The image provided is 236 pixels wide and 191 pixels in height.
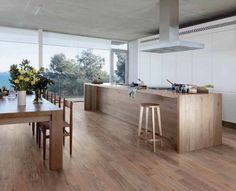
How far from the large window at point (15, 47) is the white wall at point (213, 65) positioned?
15.7 feet

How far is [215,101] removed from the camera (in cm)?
366

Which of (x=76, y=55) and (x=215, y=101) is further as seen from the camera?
(x=76, y=55)

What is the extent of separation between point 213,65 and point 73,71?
217 inches

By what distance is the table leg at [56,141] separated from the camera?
105 inches

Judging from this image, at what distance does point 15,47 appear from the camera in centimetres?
788

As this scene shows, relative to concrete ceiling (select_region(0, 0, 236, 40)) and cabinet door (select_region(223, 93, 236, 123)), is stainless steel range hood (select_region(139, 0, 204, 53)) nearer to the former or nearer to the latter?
A: concrete ceiling (select_region(0, 0, 236, 40))

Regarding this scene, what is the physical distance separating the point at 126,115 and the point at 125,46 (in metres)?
5.40

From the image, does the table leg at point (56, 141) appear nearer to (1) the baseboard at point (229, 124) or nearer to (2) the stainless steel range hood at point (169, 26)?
(2) the stainless steel range hood at point (169, 26)

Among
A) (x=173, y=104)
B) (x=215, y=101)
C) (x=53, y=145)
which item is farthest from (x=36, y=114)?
(x=215, y=101)

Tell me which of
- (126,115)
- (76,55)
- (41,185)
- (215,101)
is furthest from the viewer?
(76,55)

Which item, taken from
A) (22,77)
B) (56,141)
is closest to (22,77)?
(22,77)

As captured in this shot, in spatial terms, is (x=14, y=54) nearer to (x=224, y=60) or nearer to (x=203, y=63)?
(x=203, y=63)

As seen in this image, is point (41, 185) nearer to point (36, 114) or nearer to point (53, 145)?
point (53, 145)

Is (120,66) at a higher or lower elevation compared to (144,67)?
higher
